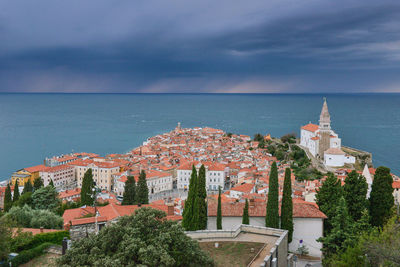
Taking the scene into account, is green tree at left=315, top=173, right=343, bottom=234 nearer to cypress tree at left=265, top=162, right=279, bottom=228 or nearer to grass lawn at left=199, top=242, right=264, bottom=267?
cypress tree at left=265, top=162, right=279, bottom=228

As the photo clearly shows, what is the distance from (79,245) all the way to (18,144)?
82.3 meters

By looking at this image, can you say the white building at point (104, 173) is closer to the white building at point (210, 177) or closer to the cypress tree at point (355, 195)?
the white building at point (210, 177)

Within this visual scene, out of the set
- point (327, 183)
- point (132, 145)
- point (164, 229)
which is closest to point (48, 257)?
point (164, 229)

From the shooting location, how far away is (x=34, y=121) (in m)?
120

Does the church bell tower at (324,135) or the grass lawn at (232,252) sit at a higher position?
the church bell tower at (324,135)

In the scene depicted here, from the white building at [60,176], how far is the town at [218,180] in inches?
6.2

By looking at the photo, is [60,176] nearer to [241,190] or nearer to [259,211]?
[241,190]

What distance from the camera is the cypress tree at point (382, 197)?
1758 centimetres

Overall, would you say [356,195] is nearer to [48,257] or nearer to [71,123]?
[48,257]

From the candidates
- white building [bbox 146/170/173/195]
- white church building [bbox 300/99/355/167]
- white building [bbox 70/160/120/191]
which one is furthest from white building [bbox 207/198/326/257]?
white building [bbox 70/160/120/191]

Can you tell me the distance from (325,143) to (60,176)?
138 ft

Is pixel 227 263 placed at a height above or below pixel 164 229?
below

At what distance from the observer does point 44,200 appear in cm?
2758

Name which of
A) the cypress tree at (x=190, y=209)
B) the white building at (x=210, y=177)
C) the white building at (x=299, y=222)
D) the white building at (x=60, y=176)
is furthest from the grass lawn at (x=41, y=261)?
the white building at (x=60, y=176)
